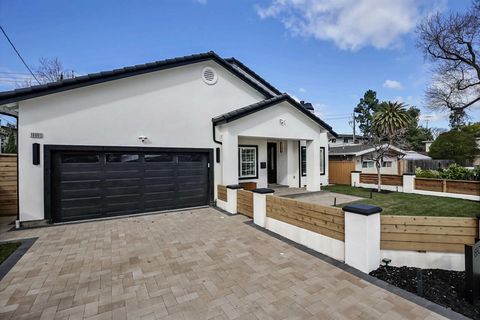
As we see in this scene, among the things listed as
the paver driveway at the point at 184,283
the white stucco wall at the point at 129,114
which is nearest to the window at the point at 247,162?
the white stucco wall at the point at 129,114

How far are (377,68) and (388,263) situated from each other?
16883 mm

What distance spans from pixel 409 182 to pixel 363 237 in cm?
1122

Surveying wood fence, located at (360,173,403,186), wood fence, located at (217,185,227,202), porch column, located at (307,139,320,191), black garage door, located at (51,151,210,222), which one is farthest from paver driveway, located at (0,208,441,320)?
wood fence, located at (360,173,403,186)

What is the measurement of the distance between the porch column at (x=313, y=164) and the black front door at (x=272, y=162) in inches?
104

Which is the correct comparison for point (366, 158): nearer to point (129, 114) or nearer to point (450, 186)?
point (450, 186)

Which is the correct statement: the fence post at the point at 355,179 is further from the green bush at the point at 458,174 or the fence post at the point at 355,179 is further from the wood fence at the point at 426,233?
the wood fence at the point at 426,233

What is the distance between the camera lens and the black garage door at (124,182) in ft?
23.4

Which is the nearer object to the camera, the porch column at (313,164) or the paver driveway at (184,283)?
the paver driveway at (184,283)

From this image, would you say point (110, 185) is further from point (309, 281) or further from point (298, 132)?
point (298, 132)

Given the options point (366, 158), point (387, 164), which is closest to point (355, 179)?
point (366, 158)

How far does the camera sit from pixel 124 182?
7.83 meters

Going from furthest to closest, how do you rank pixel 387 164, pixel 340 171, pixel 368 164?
pixel 387 164, pixel 368 164, pixel 340 171

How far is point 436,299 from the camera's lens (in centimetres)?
308

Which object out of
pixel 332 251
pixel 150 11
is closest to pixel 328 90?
pixel 150 11
